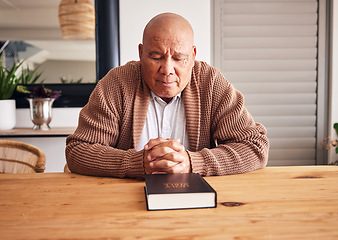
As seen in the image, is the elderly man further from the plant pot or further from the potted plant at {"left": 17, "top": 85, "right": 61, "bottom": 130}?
the plant pot

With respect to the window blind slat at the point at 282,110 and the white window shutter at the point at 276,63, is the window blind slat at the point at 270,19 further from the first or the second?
the window blind slat at the point at 282,110

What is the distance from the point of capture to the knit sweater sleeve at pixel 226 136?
1175 millimetres

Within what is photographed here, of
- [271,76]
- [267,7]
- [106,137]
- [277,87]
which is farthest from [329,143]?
[106,137]

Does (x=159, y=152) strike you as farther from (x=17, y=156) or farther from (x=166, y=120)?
(x=17, y=156)

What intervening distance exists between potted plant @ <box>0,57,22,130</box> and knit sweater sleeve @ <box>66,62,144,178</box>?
135cm

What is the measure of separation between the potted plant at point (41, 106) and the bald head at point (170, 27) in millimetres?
1415

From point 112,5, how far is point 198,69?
1502mm

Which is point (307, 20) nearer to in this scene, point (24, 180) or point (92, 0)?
point (92, 0)

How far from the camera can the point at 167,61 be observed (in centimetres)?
131

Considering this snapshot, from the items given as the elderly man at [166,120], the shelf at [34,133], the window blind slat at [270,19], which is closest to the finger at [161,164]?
the elderly man at [166,120]

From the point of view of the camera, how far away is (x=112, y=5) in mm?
2717

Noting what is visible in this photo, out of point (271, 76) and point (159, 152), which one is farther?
point (271, 76)

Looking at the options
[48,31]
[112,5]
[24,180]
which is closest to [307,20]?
[112,5]

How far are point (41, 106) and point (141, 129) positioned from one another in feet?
4.40
